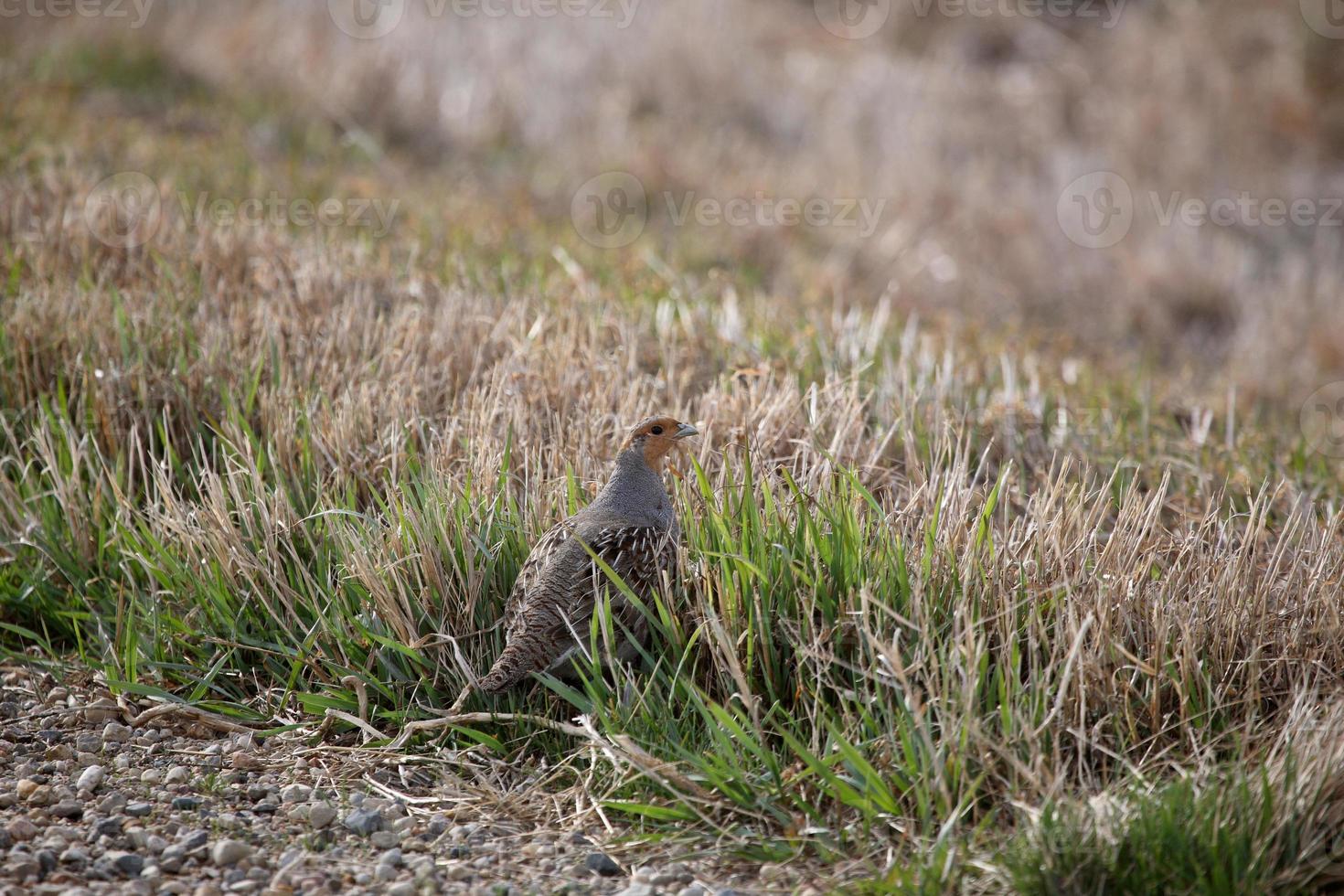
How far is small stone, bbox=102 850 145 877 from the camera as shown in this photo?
304 cm

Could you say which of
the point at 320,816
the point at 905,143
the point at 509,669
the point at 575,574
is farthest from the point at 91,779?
the point at 905,143

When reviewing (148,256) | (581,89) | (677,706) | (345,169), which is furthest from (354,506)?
(581,89)

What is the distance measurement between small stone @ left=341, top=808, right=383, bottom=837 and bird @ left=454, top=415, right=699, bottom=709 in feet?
1.43

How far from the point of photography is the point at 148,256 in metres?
6.60

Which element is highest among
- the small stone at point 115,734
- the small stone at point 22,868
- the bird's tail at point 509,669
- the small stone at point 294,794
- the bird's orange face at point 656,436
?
the bird's orange face at point 656,436

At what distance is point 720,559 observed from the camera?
3.63m

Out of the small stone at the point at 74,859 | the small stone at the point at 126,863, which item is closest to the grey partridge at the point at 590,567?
the small stone at the point at 126,863

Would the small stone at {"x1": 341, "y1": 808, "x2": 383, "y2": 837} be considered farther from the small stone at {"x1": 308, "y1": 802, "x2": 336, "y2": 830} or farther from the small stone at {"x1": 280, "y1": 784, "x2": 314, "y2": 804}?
the small stone at {"x1": 280, "y1": 784, "x2": 314, "y2": 804}

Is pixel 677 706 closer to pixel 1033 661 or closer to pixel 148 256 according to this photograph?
pixel 1033 661

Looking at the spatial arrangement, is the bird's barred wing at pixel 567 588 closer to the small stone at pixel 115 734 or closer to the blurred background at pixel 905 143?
the small stone at pixel 115 734

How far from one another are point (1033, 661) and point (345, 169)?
840 centimetres

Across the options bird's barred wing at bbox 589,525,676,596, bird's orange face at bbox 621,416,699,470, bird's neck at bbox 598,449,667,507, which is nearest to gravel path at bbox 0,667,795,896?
bird's barred wing at bbox 589,525,676,596

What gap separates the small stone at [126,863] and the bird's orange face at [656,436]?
5.89ft

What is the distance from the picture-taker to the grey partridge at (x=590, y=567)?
3.59 m
